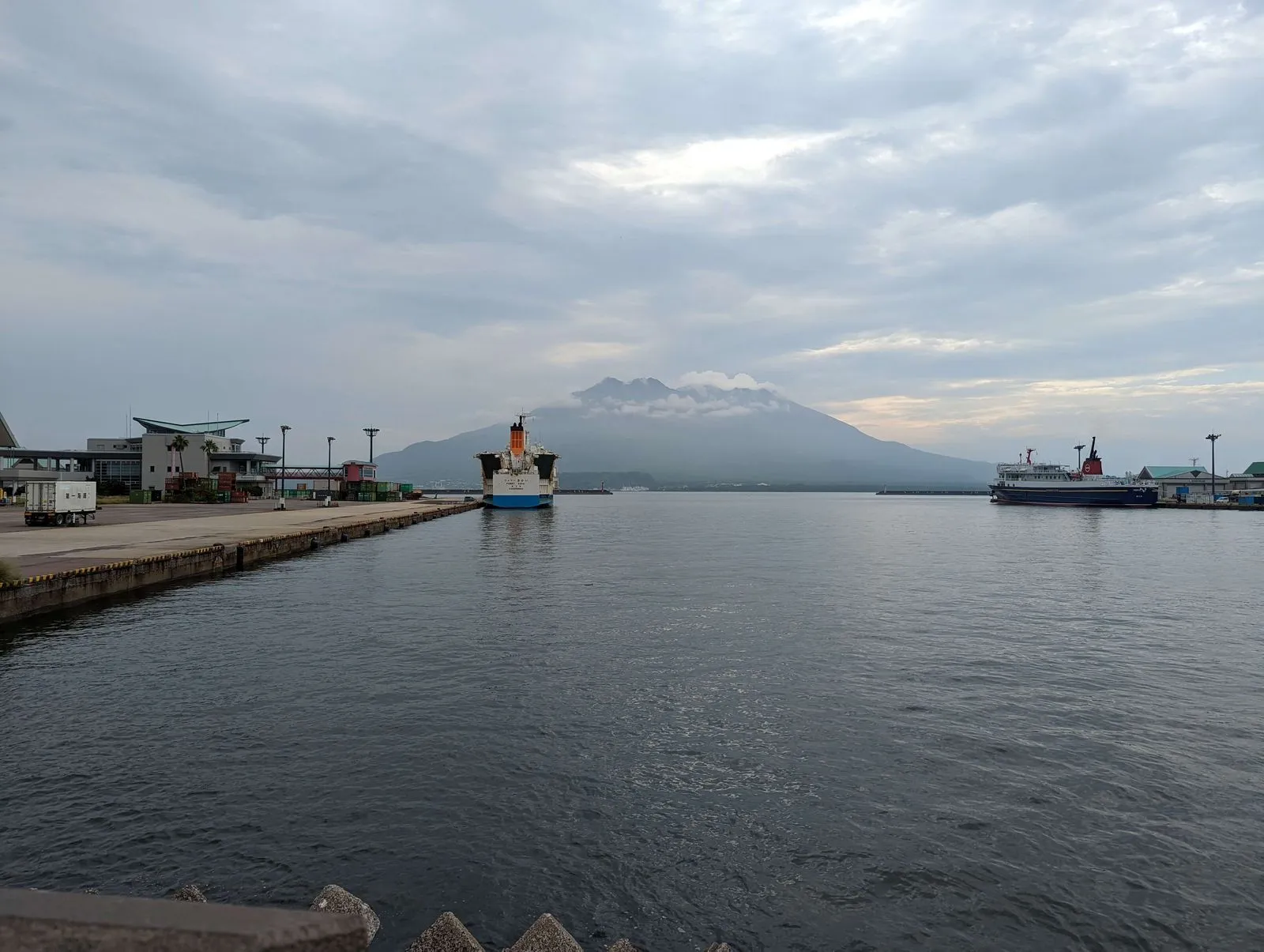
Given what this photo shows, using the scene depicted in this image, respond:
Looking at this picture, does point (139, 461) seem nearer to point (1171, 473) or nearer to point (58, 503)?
point (58, 503)

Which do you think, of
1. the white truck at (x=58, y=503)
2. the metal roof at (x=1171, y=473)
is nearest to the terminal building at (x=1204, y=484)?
the metal roof at (x=1171, y=473)

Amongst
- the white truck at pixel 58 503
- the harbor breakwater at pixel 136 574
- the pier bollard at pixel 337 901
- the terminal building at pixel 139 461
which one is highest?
the terminal building at pixel 139 461

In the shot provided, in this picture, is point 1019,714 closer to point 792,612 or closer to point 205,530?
point 792,612

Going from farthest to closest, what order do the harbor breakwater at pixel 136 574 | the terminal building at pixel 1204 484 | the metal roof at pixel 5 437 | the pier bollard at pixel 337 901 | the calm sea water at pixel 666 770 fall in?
the terminal building at pixel 1204 484 < the metal roof at pixel 5 437 < the harbor breakwater at pixel 136 574 < the calm sea water at pixel 666 770 < the pier bollard at pixel 337 901

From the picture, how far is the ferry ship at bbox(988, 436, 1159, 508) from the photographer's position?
131625mm

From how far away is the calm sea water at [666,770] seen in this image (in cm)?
831

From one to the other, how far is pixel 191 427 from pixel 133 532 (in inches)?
5780

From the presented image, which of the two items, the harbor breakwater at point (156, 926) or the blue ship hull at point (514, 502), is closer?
the harbor breakwater at point (156, 926)

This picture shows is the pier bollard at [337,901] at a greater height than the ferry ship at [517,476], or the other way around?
the ferry ship at [517,476]

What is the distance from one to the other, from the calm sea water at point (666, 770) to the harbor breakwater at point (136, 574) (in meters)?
1.38

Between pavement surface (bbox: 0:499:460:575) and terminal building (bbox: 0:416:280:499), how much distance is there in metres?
30.0

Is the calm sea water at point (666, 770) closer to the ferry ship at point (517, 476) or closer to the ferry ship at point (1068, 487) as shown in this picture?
the ferry ship at point (517, 476)

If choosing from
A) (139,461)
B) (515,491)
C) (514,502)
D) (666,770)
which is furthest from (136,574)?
(139,461)

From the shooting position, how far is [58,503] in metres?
47.3
